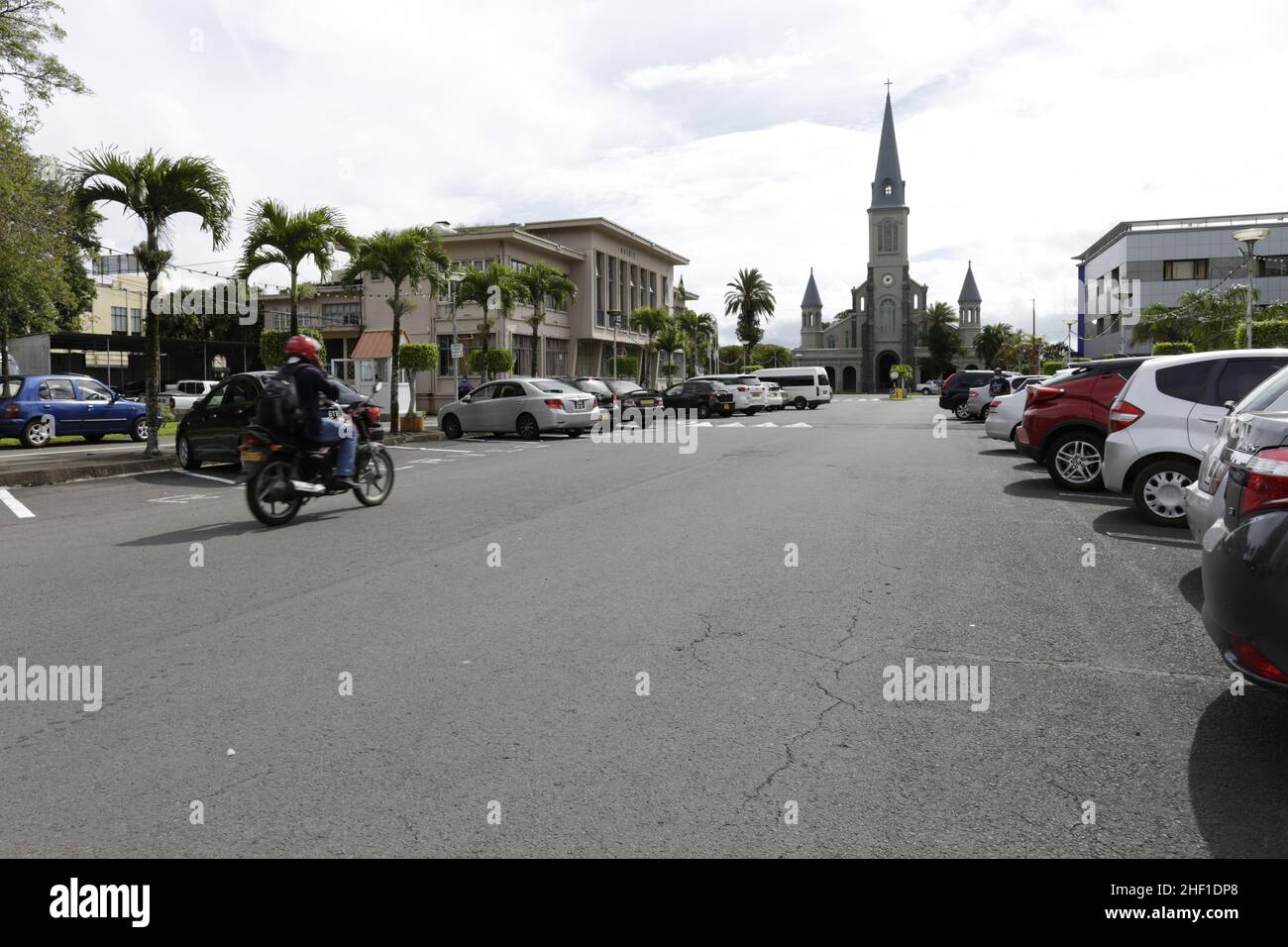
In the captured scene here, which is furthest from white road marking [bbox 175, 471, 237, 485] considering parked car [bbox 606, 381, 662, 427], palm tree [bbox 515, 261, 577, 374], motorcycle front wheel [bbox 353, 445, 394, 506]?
palm tree [bbox 515, 261, 577, 374]

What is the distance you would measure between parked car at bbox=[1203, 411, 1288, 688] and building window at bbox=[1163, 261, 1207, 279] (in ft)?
266

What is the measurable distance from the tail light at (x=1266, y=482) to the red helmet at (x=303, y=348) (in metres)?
8.14

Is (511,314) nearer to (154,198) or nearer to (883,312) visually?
(154,198)

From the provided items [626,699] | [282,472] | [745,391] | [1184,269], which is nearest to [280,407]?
[282,472]

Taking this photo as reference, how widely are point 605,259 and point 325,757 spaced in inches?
2184

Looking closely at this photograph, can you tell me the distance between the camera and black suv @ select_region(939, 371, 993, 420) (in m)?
36.9

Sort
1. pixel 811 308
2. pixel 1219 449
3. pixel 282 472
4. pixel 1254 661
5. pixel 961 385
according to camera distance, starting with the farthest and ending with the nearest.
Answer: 1. pixel 811 308
2. pixel 961 385
3. pixel 282 472
4. pixel 1219 449
5. pixel 1254 661

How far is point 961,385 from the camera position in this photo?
37.8 metres

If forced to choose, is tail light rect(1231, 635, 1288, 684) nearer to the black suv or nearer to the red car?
the red car

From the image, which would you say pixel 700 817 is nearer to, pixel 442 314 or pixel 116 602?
pixel 116 602

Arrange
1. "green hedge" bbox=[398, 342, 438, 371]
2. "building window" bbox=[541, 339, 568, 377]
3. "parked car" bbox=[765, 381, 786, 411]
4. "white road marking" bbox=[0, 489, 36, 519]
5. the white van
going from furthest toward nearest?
1. "building window" bbox=[541, 339, 568, 377]
2. the white van
3. "parked car" bbox=[765, 381, 786, 411]
4. "green hedge" bbox=[398, 342, 438, 371]
5. "white road marking" bbox=[0, 489, 36, 519]

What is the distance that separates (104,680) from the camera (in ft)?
15.7

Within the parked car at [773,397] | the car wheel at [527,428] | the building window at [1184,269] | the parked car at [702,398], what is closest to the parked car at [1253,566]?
the car wheel at [527,428]

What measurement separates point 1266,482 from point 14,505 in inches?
527
